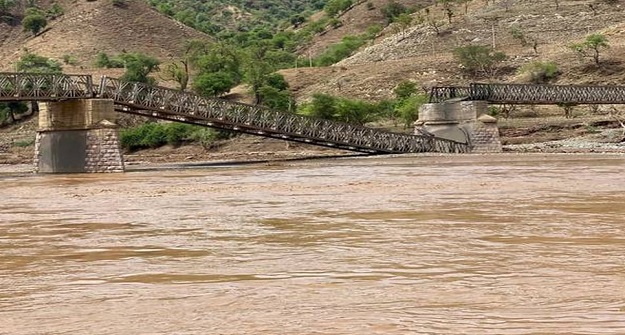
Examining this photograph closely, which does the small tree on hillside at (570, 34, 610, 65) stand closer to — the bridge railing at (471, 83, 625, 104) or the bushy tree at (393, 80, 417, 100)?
the bushy tree at (393, 80, 417, 100)

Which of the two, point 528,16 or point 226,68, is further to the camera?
point 528,16

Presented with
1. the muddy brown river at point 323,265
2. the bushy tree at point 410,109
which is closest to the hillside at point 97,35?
the bushy tree at point 410,109

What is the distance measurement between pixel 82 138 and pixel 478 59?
158 ft

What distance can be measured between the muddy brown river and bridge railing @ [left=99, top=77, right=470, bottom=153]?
2327cm

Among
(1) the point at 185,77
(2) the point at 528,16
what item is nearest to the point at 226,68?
(1) the point at 185,77

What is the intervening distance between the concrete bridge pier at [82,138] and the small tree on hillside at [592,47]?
162 feet

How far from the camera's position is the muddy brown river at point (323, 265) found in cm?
718

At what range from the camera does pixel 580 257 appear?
10258 mm

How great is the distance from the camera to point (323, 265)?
10.3 meters

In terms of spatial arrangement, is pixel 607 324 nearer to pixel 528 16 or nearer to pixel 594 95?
pixel 594 95

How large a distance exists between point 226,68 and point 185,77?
13.8 feet

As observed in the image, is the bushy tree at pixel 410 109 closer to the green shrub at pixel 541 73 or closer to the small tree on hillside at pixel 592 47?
the green shrub at pixel 541 73

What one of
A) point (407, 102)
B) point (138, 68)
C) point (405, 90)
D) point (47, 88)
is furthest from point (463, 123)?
point (138, 68)

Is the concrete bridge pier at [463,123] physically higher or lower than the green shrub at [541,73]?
lower
